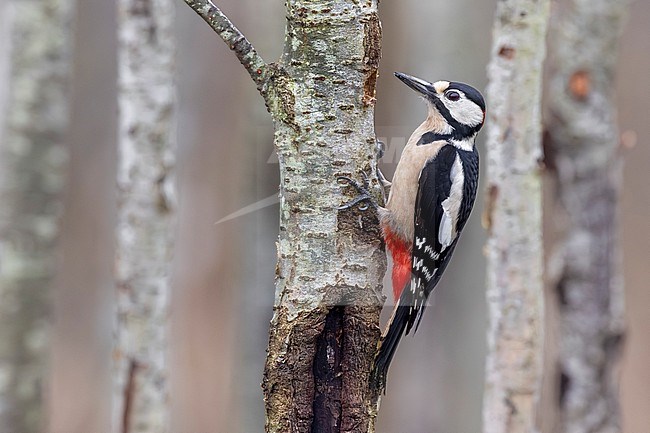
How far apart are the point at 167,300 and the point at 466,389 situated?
383 centimetres

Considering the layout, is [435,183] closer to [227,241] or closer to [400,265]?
[400,265]

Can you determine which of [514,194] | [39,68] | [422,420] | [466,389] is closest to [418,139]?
[514,194]

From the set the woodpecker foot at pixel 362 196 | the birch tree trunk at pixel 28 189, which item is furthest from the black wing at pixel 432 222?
the birch tree trunk at pixel 28 189

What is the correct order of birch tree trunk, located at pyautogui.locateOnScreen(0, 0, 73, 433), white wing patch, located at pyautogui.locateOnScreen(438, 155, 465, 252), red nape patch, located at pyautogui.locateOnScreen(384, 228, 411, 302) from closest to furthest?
1. red nape patch, located at pyautogui.locateOnScreen(384, 228, 411, 302)
2. white wing patch, located at pyautogui.locateOnScreen(438, 155, 465, 252)
3. birch tree trunk, located at pyautogui.locateOnScreen(0, 0, 73, 433)

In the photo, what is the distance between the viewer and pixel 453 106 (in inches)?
124

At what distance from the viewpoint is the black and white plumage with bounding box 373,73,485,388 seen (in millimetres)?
2887

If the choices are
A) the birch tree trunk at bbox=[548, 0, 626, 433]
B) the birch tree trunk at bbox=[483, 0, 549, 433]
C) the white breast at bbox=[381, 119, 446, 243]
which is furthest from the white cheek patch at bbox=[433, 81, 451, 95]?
the birch tree trunk at bbox=[548, 0, 626, 433]

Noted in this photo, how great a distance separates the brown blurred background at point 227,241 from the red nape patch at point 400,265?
6.54 ft

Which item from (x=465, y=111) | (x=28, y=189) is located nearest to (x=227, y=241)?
(x=28, y=189)

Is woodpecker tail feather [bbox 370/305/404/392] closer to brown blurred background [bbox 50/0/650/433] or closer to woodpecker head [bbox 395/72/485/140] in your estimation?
woodpecker head [bbox 395/72/485/140]

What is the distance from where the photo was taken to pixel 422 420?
21.6 ft

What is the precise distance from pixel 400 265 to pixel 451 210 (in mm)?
416

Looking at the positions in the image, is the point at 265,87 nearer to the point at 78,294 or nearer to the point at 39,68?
the point at 39,68

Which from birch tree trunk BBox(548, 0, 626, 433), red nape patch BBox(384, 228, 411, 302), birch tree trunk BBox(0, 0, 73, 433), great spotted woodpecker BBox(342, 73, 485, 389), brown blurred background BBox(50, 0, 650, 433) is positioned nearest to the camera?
birch tree trunk BBox(548, 0, 626, 433)
